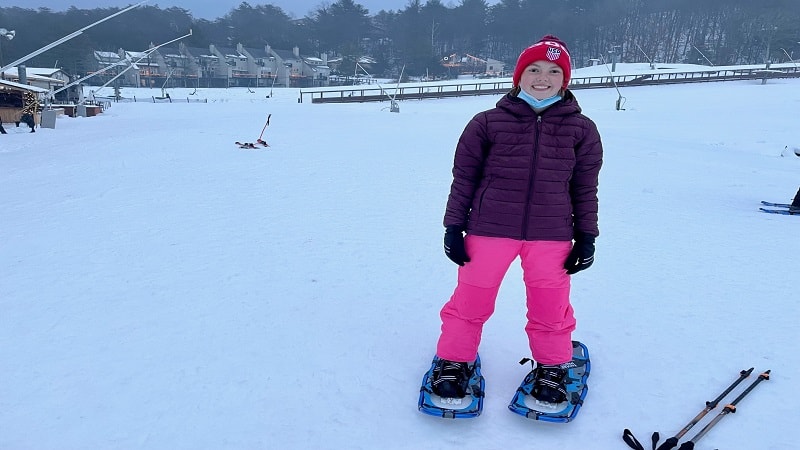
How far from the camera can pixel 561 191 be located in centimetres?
228

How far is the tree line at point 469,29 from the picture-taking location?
7688cm

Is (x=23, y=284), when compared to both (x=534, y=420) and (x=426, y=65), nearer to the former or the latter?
(x=534, y=420)

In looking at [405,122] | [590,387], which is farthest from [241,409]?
[405,122]

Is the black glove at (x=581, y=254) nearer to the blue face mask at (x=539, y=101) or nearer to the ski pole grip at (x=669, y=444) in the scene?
the blue face mask at (x=539, y=101)

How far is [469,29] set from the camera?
10131cm

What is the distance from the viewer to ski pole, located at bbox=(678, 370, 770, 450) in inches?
79.5

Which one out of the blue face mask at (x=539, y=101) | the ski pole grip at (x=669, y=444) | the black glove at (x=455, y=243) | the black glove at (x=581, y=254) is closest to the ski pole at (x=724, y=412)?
the ski pole grip at (x=669, y=444)

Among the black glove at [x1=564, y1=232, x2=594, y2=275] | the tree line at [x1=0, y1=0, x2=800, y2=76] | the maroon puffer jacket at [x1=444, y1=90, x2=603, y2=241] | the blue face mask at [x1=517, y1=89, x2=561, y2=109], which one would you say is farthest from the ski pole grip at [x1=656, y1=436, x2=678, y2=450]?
the tree line at [x1=0, y1=0, x2=800, y2=76]

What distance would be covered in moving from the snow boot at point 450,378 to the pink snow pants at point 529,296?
4 cm

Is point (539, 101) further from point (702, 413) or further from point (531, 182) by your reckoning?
point (702, 413)

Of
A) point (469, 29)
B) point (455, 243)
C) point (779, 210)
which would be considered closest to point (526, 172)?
point (455, 243)

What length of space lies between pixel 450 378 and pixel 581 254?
85cm

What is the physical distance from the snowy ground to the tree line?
250 feet

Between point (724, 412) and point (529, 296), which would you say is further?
point (529, 296)
